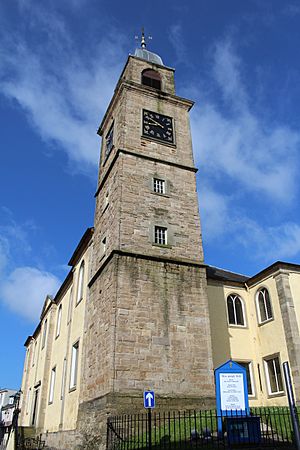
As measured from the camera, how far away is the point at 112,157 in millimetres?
21188

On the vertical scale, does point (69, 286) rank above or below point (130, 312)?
above

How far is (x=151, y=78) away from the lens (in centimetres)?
2488

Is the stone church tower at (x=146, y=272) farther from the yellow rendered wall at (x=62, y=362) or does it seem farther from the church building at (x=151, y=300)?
the yellow rendered wall at (x=62, y=362)

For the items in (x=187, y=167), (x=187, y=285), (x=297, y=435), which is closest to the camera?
(x=297, y=435)

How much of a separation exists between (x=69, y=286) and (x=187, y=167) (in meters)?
11.2

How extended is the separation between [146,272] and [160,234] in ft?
8.03

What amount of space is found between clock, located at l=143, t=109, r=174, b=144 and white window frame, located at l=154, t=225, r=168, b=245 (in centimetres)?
562

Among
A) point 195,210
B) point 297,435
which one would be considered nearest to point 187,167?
point 195,210

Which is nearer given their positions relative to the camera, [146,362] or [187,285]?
[146,362]

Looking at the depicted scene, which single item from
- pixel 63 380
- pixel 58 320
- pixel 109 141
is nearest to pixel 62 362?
pixel 63 380

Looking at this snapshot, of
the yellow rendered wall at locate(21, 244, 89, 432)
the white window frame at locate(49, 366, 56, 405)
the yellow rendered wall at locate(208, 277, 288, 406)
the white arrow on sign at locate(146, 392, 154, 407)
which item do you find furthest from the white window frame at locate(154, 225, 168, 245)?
the white window frame at locate(49, 366, 56, 405)

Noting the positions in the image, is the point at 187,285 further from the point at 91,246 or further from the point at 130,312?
the point at 91,246

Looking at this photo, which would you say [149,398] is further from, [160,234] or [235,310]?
[235,310]

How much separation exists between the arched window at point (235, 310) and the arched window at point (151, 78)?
13.6 m
